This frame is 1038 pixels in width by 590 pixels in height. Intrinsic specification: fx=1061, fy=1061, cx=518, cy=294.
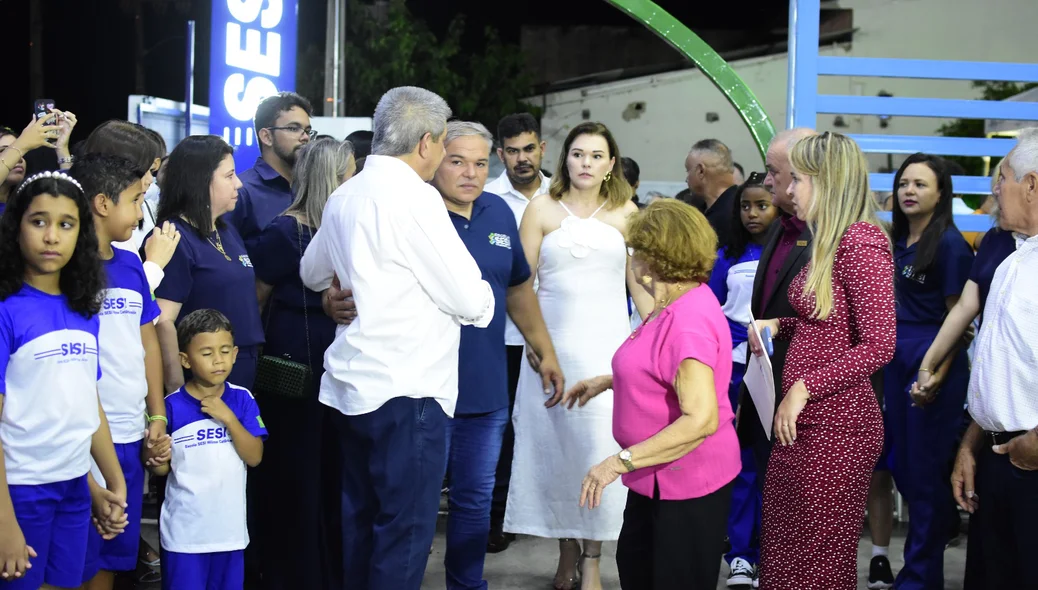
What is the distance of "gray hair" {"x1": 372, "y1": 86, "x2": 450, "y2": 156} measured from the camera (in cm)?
335

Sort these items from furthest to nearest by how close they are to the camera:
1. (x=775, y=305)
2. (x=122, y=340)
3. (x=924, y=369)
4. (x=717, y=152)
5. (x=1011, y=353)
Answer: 1. (x=717, y=152)
2. (x=924, y=369)
3. (x=775, y=305)
4. (x=122, y=340)
5. (x=1011, y=353)

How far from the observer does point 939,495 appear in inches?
177

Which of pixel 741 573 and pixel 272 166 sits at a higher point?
pixel 272 166

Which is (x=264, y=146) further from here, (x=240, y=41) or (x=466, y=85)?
(x=466, y=85)

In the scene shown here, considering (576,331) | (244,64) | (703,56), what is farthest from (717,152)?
(244,64)

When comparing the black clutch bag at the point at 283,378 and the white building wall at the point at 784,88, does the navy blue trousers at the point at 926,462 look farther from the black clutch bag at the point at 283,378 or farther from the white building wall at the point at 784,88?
the white building wall at the point at 784,88

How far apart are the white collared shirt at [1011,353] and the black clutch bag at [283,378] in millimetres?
2230

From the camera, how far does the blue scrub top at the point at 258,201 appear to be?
15.2 feet

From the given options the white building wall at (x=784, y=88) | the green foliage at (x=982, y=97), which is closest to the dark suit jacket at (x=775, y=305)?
the white building wall at (x=784, y=88)

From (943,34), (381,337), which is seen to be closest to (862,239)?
(381,337)

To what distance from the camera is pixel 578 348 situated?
446 cm

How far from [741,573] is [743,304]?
48.7 inches

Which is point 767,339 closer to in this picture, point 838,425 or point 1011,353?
point 838,425

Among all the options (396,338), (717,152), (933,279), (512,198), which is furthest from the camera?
(717,152)
